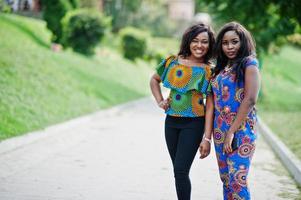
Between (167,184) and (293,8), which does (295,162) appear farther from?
(293,8)

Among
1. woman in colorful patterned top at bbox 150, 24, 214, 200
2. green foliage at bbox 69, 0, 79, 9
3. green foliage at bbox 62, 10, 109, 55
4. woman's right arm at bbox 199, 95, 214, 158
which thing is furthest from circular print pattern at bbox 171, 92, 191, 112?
green foliage at bbox 69, 0, 79, 9

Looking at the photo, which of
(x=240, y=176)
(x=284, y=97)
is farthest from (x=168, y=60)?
(x=284, y=97)

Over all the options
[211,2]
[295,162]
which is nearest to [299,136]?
[295,162]

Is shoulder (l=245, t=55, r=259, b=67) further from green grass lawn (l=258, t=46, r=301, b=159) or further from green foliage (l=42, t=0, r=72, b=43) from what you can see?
green foliage (l=42, t=0, r=72, b=43)

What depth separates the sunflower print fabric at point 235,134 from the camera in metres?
4.32

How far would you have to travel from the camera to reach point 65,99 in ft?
46.0

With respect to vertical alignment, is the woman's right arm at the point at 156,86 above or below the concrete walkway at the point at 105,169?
above

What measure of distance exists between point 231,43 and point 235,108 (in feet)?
1.84

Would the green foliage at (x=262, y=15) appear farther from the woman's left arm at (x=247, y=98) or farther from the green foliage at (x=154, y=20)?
the green foliage at (x=154, y=20)

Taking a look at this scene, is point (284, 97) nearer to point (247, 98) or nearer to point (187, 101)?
point (187, 101)

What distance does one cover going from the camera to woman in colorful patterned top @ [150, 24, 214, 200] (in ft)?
15.3

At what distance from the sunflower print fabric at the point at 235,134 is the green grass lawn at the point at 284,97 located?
16.0ft

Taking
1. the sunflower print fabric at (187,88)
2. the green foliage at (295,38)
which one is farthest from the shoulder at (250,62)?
the green foliage at (295,38)

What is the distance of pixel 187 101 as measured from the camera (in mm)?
4734
